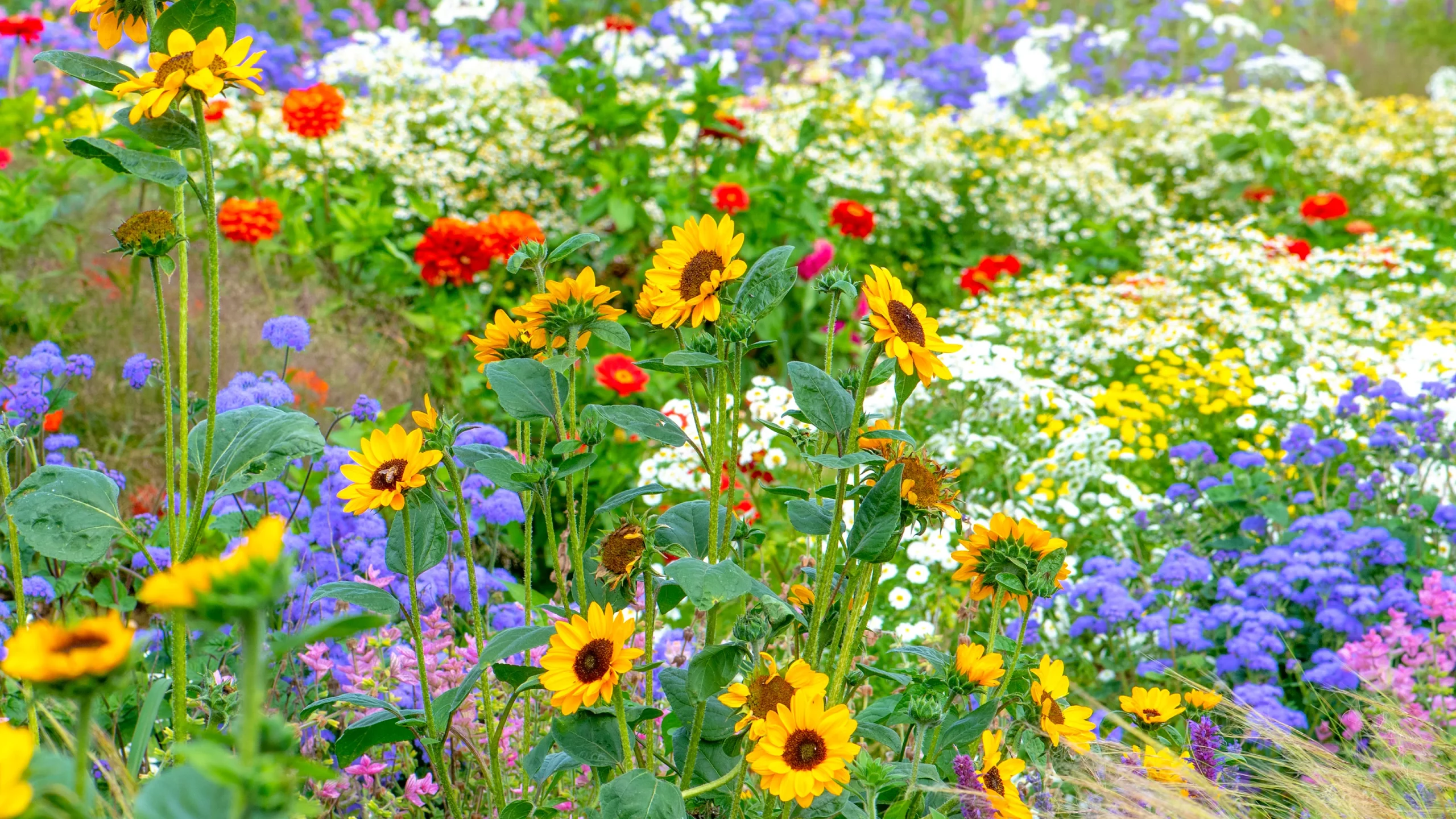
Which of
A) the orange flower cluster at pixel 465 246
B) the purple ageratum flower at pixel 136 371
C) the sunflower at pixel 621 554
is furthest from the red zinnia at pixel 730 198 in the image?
the sunflower at pixel 621 554

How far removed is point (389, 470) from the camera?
4.29 feet

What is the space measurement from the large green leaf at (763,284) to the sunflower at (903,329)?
3.6 inches

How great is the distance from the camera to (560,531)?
3.53 meters

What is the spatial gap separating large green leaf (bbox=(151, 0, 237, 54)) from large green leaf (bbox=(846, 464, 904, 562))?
2.90 feet

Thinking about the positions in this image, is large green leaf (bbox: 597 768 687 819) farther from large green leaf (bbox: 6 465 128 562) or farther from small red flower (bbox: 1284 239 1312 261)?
small red flower (bbox: 1284 239 1312 261)

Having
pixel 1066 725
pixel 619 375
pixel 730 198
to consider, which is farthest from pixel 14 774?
pixel 730 198

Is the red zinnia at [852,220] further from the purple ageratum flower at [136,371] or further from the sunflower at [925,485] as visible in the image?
the sunflower at [925,485]

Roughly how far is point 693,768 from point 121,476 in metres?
1.55

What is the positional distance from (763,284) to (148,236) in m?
0.69

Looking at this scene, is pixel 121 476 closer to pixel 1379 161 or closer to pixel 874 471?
pixel 874 471

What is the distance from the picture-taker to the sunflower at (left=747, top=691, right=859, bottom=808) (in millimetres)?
1170

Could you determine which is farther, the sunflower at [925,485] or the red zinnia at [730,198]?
the red zinnia at [730,198]

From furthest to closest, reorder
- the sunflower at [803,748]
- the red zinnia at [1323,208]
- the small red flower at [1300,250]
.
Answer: the red zinnia at [1323,208] < the small red flower at [1300,250] < the sunflower at [803,748]

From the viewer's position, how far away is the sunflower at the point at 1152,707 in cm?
154
